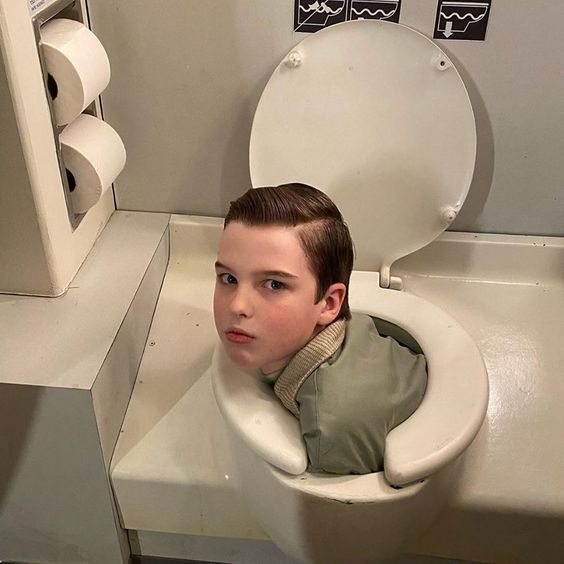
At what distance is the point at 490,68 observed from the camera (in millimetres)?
1044

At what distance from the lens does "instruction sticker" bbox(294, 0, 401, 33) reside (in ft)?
3.30

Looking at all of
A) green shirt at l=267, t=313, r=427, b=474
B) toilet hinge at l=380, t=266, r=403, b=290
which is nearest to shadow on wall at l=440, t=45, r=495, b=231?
toilet hinge at l=380, t=266, r=403, b=290

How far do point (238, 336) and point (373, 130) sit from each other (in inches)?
17.5

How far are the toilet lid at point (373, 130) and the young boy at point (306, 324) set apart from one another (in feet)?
0.84

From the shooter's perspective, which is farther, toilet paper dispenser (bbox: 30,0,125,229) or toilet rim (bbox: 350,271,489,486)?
toilet paper dispenser (bbox: 30,0,125,229)

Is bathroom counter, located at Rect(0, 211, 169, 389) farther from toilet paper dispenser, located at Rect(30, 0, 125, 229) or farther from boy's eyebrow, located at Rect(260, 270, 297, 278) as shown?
boy's eyebrow, located at Rect(260, 270, 297, 278)

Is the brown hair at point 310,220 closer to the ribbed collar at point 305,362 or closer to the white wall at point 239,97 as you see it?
the ribbed collar at point 305,362

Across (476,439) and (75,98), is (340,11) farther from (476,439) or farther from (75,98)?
(476,439)

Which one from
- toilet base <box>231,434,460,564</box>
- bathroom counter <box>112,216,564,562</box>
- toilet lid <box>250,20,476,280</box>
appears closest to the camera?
toilet base <box>231,434,460,564</box>

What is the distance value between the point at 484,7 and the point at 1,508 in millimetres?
995

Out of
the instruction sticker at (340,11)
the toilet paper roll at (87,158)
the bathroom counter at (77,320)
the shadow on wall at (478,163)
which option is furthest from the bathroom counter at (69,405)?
the shadow on wall at (478,163)

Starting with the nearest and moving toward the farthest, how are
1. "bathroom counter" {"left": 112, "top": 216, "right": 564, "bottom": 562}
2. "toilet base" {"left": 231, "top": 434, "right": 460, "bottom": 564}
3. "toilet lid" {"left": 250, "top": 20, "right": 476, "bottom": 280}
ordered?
"toilet base" {"left": 231, "top": 434, "right": 460, "bottom": 564}, "bathroom counter" {"left": 112, "top": 216, "right": 564, "bottom": 562}, "toilet lid" {"left": 250, "top": 20, "right": 476, "bottom": 280}

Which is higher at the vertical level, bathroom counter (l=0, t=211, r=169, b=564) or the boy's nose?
the boy's nose

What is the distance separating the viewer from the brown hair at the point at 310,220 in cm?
75
